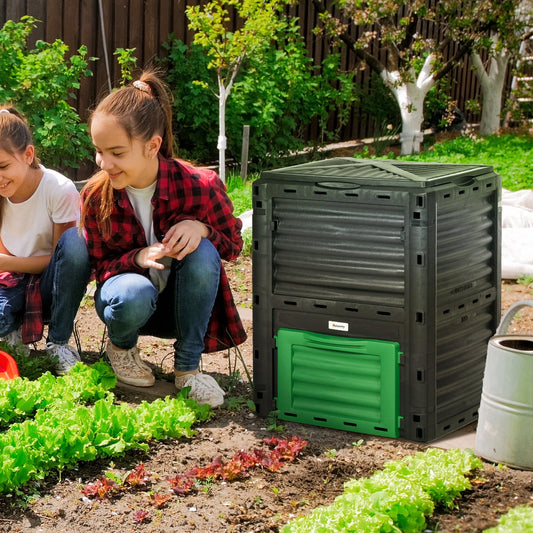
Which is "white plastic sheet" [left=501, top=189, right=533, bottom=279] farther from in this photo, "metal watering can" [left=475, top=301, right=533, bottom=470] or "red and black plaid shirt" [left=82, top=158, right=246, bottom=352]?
"metal watering can" [left=475, top=301, right=533, bottom=470]

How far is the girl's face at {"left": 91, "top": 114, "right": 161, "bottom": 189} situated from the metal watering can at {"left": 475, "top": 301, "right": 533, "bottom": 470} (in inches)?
58.1

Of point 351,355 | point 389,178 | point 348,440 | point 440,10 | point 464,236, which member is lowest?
point 348,440

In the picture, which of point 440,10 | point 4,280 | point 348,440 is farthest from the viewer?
point 440,10

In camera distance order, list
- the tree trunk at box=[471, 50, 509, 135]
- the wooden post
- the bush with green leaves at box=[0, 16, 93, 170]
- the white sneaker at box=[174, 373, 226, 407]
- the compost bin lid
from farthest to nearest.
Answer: the tree trunk at box=[471, 50, 509, 135] < the wooden post < the bush with green leaves at box=[0, 16, 93, 170] < the white sneaker at box=[174, 373, 226, 407] < the compost bin lid

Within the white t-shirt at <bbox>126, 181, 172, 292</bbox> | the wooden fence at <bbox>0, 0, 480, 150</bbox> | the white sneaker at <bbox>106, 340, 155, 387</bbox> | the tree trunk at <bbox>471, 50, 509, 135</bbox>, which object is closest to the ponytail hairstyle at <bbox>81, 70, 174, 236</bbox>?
the white t-shirt at <bbox>126, 181, 172, 292</bbox>

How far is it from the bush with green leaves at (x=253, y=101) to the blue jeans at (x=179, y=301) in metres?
5.33

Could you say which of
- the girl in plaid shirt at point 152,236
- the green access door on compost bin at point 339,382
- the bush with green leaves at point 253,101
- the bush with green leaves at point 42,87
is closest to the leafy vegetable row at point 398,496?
the green access door on compost bin at point 339,382

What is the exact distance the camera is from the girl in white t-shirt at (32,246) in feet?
13.1

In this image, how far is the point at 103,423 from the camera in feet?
10.5

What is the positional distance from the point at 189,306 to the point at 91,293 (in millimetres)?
1946

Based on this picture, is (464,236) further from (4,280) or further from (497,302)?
(4,280)

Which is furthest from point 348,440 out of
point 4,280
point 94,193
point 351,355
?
point 4,280

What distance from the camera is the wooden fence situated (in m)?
8.05

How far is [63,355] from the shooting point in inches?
159
